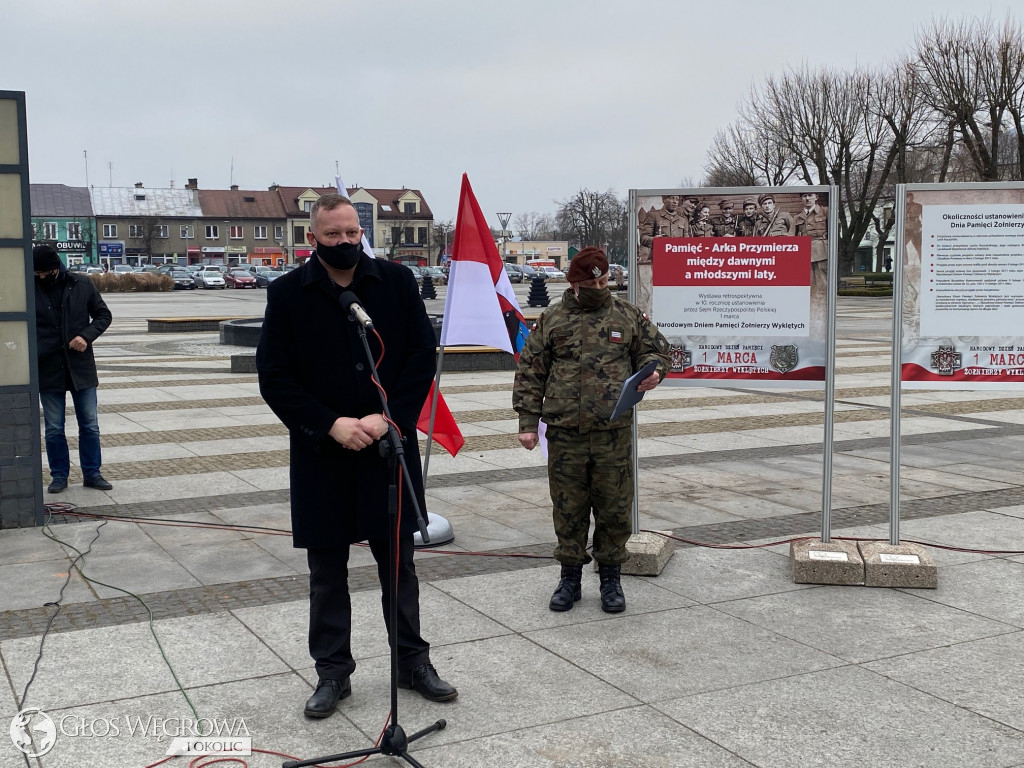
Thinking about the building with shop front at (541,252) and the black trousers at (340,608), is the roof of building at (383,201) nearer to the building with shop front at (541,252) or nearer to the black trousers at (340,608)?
the building with shop front at (541,252)

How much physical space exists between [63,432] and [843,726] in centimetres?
646

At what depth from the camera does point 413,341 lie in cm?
433

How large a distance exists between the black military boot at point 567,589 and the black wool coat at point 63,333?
4.47 meters

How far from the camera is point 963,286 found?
20.1ft

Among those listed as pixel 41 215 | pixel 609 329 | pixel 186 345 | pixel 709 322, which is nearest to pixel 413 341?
pixel 609 329

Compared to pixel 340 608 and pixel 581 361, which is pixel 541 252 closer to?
pixel 581 361

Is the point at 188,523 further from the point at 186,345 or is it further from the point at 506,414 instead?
the point at 186,345

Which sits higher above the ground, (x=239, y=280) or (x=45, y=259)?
→ (x=45, y=259)

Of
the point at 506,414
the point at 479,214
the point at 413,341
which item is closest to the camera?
the point at 413,341

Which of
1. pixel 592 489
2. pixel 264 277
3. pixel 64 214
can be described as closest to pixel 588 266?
pixel 592 489

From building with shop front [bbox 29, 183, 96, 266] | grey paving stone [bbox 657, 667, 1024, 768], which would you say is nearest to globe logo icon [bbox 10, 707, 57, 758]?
grey paving stone [bbox 657, 667, 1024, 768]

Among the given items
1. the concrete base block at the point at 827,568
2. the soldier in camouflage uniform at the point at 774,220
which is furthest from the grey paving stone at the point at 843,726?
the soldier in camouflage uniform at the point at 774,220

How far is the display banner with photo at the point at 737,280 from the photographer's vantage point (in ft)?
20.3

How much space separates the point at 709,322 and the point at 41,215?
105442 mm
